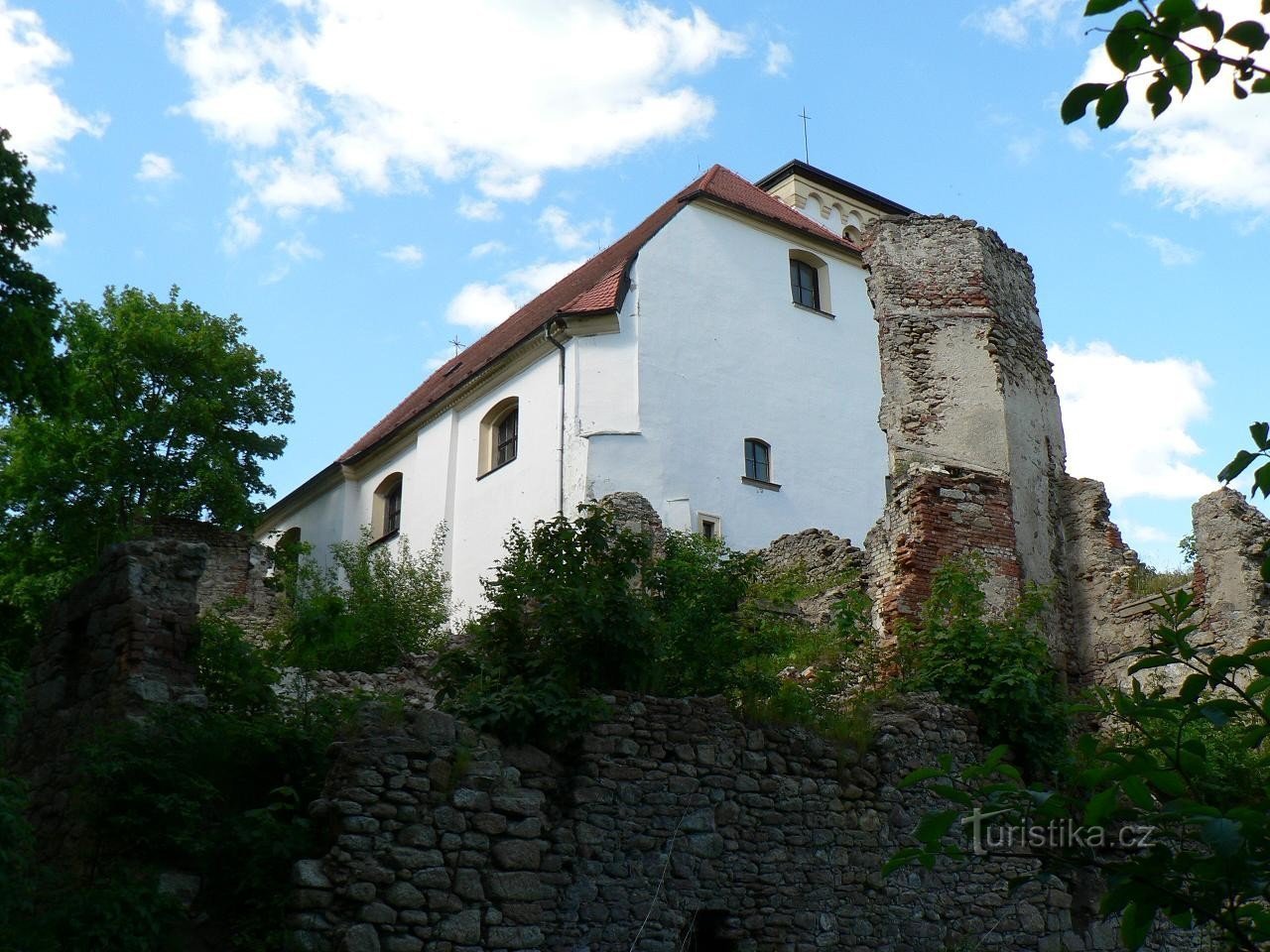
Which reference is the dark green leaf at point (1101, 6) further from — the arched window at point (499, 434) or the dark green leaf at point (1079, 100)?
the arched window at point (499, 434)

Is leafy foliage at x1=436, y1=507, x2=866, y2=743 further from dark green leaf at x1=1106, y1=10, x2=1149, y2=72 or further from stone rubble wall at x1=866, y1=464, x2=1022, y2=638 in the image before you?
dark green leaf at x1=1106, y1=10, x2=1149, y2=72

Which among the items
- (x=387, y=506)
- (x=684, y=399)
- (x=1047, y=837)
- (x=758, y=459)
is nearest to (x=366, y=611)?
(x=684, y=399)

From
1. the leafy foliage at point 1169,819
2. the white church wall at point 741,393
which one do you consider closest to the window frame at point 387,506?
the white church wall at point 741,393

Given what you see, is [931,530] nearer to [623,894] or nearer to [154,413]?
[623,894]

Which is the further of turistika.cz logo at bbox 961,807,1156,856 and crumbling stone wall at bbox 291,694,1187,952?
turistika.cz logo at bbox 961,807,1156,856

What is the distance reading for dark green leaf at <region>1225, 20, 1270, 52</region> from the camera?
3.43 metres

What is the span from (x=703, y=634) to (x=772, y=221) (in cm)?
1624

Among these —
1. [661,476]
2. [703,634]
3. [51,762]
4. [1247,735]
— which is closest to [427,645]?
[661,476]

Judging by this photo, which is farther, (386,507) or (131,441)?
(386,507)

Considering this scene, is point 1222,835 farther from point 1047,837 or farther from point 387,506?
point 387,506

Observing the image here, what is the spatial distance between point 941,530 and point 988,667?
2490 mm

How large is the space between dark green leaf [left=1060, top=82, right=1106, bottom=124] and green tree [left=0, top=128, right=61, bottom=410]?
32.9 feet

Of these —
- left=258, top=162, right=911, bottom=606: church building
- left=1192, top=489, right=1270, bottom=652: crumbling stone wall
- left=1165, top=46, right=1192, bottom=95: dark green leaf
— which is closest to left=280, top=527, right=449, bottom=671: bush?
left=258, top=162, right=911, bottom=606: church building

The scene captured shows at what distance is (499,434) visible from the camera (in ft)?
84.1
